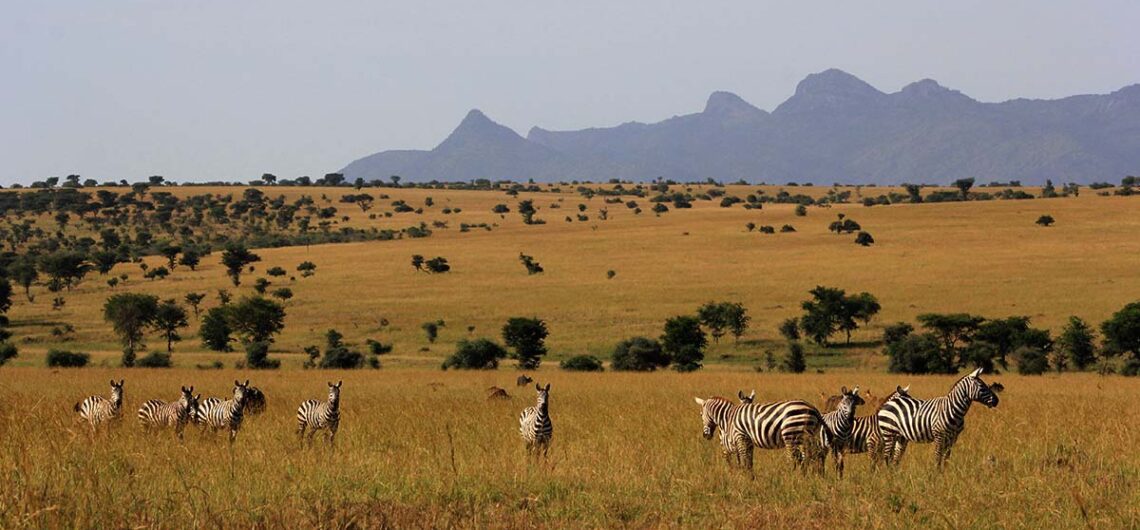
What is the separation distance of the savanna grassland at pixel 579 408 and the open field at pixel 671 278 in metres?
0.43

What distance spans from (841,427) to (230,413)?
9.34 meters

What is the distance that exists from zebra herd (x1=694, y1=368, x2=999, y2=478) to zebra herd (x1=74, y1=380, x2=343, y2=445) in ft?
19.9

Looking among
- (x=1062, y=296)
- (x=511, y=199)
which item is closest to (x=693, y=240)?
(x=1062, y=296)

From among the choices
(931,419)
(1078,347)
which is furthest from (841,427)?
(1078,347)

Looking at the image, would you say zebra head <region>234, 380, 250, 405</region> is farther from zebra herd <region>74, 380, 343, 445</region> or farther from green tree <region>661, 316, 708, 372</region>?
green tree <region>661, 316, 708, 372</region>

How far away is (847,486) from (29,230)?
147620 millimetres

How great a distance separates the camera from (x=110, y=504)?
26.6 feet

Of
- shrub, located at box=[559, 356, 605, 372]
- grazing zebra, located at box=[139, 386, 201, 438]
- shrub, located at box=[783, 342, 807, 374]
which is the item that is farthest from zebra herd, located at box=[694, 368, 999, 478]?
shrub, located at box=[783, 342, 807, 374]

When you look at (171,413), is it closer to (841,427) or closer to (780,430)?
(780,430)

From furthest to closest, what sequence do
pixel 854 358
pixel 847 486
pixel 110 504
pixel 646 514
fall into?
pixel 854 358
pixel 847 486
pixel 646 514
pixel 110 504

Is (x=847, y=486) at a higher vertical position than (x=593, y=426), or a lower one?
higher

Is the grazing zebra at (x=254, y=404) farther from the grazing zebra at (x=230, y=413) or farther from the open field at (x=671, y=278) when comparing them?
the open field at (x=671, y=278)

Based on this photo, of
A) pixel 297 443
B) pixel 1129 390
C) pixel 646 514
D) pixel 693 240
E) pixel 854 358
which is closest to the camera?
pixel 646 514

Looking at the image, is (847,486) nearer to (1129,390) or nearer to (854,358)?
(1129,390)
